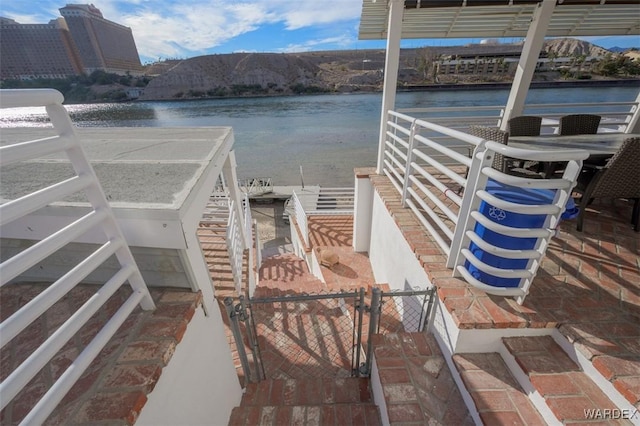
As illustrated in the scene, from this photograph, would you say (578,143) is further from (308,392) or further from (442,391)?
(308,392)

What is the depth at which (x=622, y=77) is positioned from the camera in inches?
1708

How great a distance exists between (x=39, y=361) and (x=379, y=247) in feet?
10.8

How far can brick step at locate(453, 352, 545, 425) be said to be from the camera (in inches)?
54.7

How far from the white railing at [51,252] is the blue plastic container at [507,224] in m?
2.00

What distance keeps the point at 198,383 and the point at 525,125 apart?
16.1 ft

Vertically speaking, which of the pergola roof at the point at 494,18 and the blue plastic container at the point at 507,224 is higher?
the pergola roof at the point at 494,18

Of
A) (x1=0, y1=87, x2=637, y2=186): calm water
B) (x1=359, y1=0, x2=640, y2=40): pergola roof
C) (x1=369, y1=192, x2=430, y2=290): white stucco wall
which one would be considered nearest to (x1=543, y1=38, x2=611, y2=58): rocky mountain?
(x1=0, y1=87, x2=637, y2=186): calm water

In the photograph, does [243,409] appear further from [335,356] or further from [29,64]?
[29,64]

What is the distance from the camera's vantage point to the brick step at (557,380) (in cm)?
130

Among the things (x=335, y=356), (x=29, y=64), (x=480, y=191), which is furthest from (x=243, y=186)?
(x=29, y=64)

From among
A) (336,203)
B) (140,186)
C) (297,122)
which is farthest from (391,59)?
(297,122)

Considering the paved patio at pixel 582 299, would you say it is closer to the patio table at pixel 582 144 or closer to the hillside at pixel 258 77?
the patio table at pixel 582 144

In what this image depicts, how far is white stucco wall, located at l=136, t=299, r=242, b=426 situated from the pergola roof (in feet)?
12.6

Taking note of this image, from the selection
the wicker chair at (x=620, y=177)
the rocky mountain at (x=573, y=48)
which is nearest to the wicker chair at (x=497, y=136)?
the wicker chair at (x=620, y=177)
